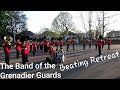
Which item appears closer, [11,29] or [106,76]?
[106,76]

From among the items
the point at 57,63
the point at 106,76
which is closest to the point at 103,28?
the point at 57,63

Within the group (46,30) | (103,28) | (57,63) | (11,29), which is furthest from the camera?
(46,30)

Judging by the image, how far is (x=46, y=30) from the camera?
2927 cm

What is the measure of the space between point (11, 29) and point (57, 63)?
11.2 meters
